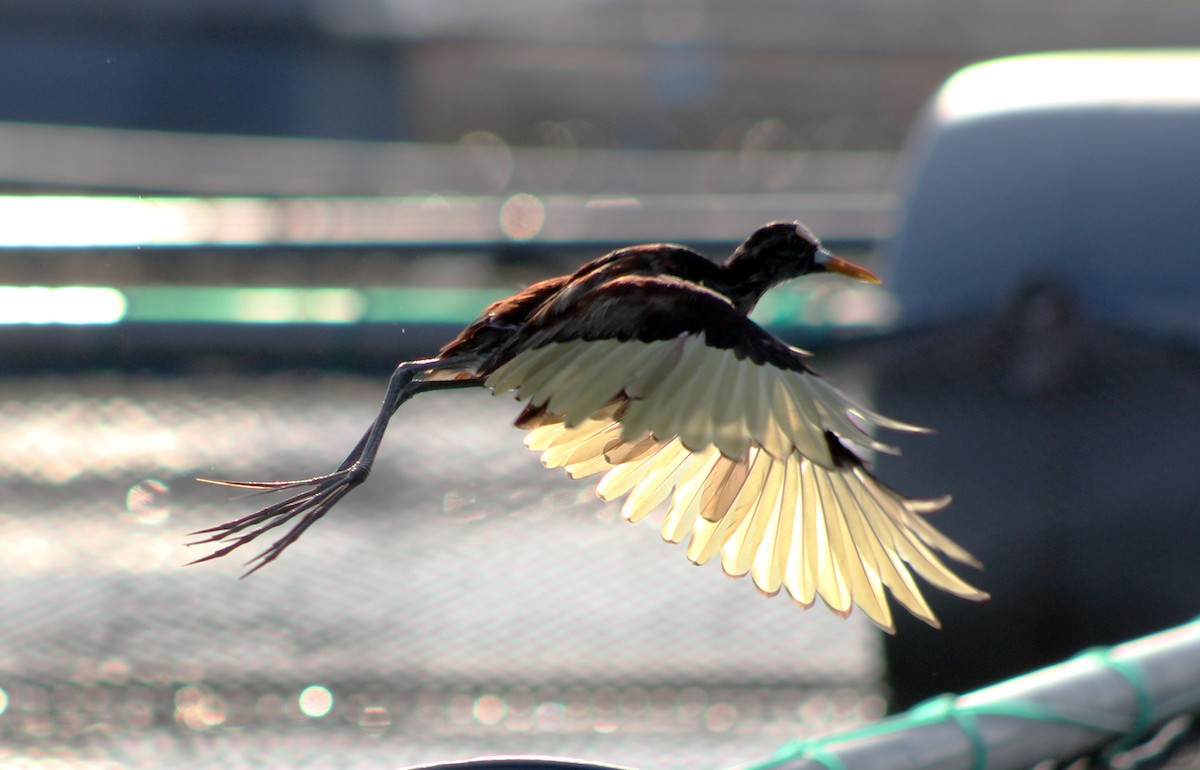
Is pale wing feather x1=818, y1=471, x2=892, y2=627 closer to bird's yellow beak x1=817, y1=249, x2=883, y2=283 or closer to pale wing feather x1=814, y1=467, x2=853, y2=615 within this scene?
pale wing feather x1=814, y1=467, x2=853, y2=615

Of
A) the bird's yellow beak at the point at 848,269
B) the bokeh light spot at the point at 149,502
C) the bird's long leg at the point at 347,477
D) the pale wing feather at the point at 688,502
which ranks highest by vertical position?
the bokeh light spot at the point at 149,502

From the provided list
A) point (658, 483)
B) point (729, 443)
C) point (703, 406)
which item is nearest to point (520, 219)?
point (658, 483)

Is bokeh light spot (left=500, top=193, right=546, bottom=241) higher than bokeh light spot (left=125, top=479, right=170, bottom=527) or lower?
higher

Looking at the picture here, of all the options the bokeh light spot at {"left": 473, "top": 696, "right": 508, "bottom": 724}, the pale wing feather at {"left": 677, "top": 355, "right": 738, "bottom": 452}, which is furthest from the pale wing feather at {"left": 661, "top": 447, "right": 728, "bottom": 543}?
the bokeh light spot at {"left": 473, "top": 696, "right": 508, "bottom": 724}

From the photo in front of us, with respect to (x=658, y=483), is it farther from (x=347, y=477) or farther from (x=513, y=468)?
(x=513, y=468)

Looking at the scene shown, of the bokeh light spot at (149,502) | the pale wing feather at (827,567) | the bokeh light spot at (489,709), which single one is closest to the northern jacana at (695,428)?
the pale wing feather at (827,567)

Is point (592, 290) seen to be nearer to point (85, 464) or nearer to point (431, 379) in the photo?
point (431, 379)

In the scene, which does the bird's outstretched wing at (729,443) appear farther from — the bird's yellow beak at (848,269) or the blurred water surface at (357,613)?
the blurred water surface at (357,613)
